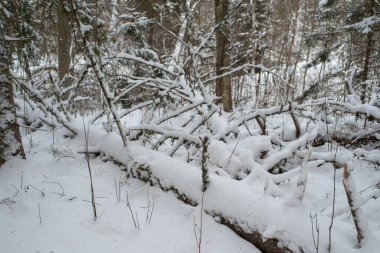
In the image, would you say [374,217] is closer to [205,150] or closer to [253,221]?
[253,221]

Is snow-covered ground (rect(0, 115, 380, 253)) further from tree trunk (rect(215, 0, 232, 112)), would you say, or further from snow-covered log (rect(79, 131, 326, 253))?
tree trunk (rect(215, 0, 232, 112))

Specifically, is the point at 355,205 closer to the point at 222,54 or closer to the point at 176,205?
the point at 176,205

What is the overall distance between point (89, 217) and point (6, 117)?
1678 millimetres

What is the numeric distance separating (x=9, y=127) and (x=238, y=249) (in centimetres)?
275

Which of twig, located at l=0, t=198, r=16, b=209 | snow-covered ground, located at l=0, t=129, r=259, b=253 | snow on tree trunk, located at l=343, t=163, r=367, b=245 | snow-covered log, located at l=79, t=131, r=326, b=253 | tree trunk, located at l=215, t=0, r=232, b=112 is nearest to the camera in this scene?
snow on tree trunk, located at l=343, t=163, r=367, b=245

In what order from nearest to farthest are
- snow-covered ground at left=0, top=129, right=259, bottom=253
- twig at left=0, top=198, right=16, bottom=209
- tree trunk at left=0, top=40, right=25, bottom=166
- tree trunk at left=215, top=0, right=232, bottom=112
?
snow-covered ground at left=0, top=129, right=259, bottom=253
twig at left=0, top=198, right=16, bottom=209
tree trunk at left=0, top=40, right=25, bottom=166
tree trunk at left=215, top=0, right=232, bottom=112

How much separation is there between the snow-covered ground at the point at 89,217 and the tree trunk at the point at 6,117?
0.49 ft

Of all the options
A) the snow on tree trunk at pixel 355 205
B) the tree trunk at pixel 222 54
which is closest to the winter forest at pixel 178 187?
the snow on tree trunk at pixel 355 205

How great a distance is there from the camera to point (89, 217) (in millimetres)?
2338

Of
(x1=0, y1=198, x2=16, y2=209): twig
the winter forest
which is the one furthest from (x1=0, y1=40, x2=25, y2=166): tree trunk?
(x1=0, y1=198, x2=16, y2=209): twig

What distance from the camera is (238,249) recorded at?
193 cm

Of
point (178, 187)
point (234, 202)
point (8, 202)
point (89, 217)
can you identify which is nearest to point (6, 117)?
point (8, 202)

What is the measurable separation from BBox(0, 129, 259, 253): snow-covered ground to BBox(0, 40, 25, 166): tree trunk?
0.15 metres

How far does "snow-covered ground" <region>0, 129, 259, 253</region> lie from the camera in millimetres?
1985
